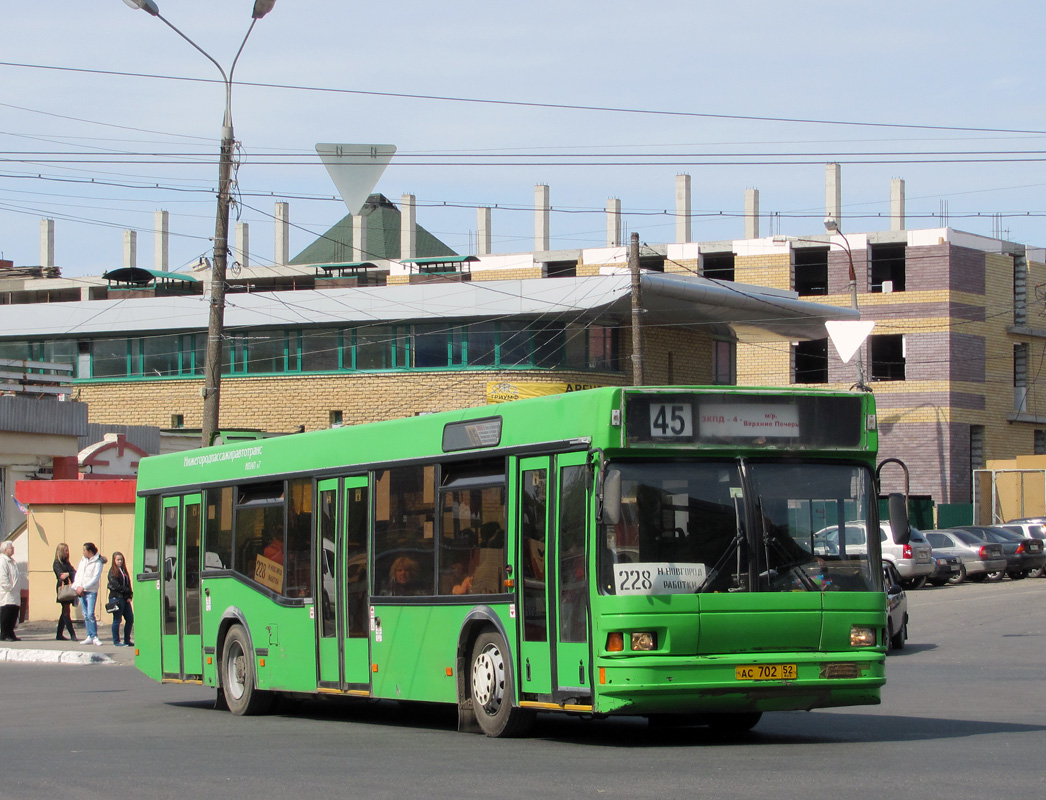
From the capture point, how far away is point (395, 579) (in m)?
12.2

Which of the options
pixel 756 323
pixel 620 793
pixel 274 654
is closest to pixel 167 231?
pixel 756 323

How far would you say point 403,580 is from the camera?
12078mm

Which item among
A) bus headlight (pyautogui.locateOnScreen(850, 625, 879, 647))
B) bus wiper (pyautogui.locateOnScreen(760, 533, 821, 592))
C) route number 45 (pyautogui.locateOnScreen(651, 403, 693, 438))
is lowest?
bus headlight (pyautogui.locateOnScreen(850, 625, 879, 647))

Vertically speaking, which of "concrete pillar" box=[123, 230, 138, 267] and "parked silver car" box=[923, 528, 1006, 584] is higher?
"concrete pillar" box=[123, 230, 138, 267]

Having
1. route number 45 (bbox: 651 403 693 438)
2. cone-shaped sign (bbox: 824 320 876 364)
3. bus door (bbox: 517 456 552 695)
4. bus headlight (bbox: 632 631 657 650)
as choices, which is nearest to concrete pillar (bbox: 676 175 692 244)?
cone-shaped sign (bbox: 824 320 876 364)

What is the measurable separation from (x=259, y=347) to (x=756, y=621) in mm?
34238

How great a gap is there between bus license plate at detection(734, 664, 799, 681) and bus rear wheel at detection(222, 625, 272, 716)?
19.7 feet

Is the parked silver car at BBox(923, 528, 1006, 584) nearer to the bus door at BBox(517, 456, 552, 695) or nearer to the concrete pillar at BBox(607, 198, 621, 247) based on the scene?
the bus door at BBox(517, 456, 552, 695)

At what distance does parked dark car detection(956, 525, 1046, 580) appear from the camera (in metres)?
38.4

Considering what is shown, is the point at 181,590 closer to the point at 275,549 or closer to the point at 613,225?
the point at 275,549

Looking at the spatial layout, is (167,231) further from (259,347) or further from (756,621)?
(756,621)

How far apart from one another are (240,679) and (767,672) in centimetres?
654

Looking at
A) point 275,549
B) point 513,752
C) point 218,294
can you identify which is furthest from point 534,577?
point 218,294

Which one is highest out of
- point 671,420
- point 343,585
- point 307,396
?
point 307,396
